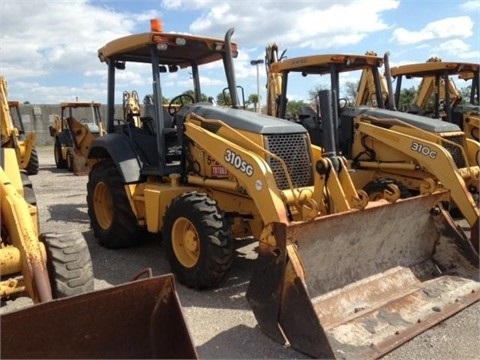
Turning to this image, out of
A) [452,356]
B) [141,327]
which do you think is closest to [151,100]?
[141,327]

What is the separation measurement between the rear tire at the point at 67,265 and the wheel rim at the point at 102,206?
117 inches

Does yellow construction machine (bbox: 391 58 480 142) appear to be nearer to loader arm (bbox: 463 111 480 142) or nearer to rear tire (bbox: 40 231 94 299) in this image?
loader arm (bbox: 463 111 480 142)

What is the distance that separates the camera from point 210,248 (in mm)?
4453

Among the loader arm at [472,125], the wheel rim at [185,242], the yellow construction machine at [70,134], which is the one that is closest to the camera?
the wheel rim at [185,242]

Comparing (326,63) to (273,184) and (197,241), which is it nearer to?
(273,184)

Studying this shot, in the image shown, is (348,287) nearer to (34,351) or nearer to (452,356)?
(452,356)

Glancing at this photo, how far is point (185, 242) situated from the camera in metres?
4.92

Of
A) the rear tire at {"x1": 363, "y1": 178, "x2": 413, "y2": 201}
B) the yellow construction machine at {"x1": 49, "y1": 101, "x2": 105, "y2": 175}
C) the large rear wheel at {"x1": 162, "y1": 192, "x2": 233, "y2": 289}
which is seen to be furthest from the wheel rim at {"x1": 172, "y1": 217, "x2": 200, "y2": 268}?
the yellow construction machine at {"x1": 49, "y1": 101, "x2": 105, "y2": 175}

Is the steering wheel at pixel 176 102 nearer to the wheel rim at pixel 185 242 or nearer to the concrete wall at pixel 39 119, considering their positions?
the wheel rim at pixel 185 242

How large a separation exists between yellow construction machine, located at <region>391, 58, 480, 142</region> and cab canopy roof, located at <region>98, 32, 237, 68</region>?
4.48 m

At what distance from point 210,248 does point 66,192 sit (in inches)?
309

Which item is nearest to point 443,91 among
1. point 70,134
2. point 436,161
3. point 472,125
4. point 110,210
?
point 472,125

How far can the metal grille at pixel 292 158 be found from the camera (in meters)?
4.86

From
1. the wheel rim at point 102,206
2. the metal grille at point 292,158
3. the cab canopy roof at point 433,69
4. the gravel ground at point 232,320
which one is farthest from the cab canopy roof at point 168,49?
the cab canopy roof at point 433,69
